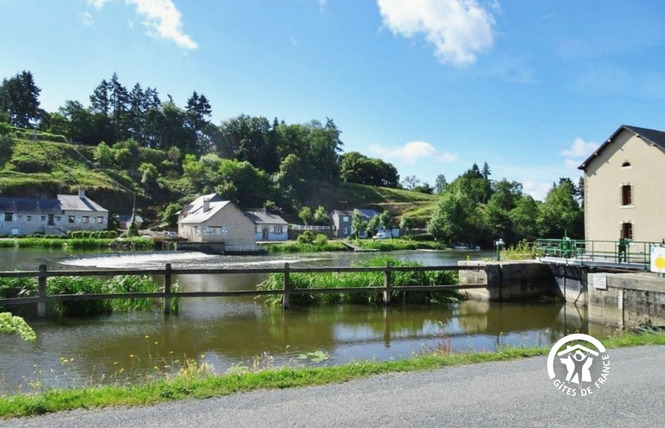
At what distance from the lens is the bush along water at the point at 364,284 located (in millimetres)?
17641

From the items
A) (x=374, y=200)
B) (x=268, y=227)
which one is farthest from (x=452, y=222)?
(x=374, y=200)

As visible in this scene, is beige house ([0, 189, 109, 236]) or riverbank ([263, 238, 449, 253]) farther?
beige house ([0, 189, 109, 236])

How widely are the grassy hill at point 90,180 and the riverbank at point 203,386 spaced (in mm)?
79485

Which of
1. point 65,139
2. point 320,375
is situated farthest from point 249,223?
point 65,139

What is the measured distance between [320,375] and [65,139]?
114061 millimetres

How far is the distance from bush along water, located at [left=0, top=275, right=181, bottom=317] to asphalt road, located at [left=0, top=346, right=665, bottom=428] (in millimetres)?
10760

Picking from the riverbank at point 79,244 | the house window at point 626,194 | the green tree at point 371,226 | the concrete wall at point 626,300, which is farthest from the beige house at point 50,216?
the concrete wall at point 626,300

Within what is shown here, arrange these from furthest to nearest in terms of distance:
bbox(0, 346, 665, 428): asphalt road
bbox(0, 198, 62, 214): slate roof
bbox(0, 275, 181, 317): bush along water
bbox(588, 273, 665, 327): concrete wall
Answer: bbox(0, 198, 62, 214): slate roof
bbox(0, 275, 181, 317): bush along water
bbox(588, 273, 665, 327): concrete wall
bbox(0, 346, 665, 428): asphalt road

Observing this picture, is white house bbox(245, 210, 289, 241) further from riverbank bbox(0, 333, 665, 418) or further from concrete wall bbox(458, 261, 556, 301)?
riverbank bbox(0, 333, 665, 418)

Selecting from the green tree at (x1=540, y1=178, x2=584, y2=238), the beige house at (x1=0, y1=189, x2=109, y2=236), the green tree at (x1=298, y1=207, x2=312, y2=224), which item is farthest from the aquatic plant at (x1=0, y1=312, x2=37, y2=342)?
the green tree at (x1=298, y1=207, x2=312, y2=224)

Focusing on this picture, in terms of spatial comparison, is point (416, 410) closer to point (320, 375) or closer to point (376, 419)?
point (376, 419)

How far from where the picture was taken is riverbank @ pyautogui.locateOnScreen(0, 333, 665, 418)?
5238 millimetres

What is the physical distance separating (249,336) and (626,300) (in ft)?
38.4

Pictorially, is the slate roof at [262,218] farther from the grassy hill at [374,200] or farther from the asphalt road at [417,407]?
the asphalt road at [417,407]
